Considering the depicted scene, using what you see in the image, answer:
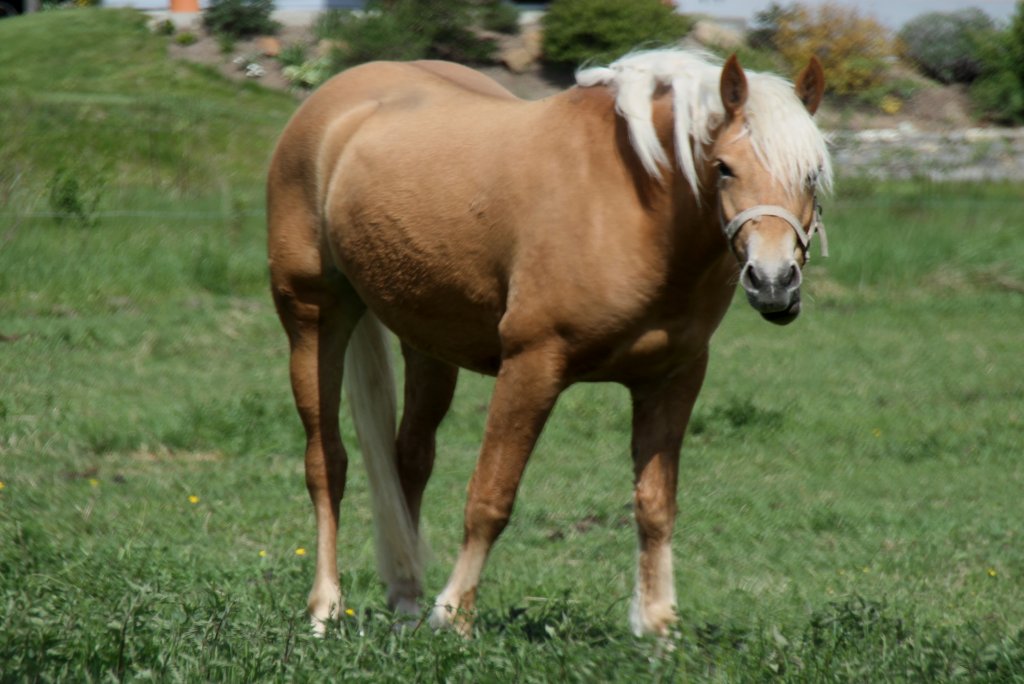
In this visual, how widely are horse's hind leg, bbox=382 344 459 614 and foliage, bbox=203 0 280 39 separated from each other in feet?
57.6

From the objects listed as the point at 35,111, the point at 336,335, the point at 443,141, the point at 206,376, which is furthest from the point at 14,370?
the point at 35,111

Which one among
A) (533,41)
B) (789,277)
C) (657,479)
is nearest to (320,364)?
(657,479)

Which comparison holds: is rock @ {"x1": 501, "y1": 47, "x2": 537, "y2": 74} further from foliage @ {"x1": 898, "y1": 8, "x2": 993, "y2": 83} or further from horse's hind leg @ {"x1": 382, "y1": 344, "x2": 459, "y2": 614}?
horse's hind leg @ {"x1": 382, "y1": 344, "x2": 459, "y2": 614}

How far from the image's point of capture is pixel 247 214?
11352mm

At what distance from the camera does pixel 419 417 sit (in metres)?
4.39

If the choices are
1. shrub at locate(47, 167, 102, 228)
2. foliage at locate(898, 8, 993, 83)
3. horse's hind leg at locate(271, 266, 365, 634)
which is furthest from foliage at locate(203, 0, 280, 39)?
horse's hind leg at locate(271, 266, 365, 634)

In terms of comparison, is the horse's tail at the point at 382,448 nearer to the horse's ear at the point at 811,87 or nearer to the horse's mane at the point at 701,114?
the horse's mane at the point at 701,114

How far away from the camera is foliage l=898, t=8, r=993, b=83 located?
2062 cm

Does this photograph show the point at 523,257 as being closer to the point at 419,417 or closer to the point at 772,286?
the point at 772,286

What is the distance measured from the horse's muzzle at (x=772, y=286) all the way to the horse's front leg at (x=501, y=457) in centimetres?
61

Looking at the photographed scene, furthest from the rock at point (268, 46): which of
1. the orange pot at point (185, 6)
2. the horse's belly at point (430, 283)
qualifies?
the horse's belly at point (430, 283)

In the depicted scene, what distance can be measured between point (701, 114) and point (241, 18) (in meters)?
18.9

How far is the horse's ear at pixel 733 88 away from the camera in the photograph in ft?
10.0

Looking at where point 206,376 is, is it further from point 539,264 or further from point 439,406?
point 539,264
